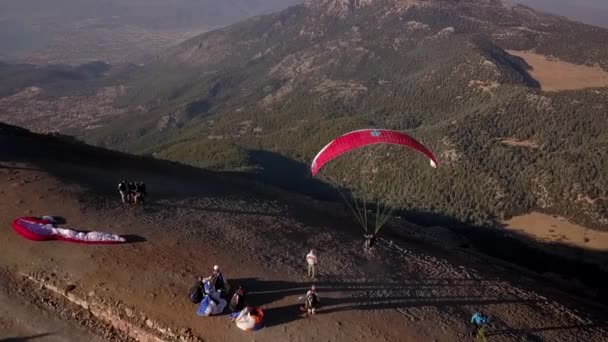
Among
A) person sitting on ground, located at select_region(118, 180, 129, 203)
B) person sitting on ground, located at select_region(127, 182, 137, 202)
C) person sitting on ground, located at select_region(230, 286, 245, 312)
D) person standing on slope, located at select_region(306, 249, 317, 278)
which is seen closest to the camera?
person sitting on ground, located at select_region(230, 286, 245, 312)

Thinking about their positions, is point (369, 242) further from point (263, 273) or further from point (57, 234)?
point (57, 234)

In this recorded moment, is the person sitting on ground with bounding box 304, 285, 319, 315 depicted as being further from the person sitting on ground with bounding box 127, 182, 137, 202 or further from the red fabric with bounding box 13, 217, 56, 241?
the person sitting on ground with bounding box 127, 182, 137, 202

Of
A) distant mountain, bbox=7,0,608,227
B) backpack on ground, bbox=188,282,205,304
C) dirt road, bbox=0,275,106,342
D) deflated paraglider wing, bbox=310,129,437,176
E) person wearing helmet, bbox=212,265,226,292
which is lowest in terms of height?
distant mountain, bbox=7,0,608,227

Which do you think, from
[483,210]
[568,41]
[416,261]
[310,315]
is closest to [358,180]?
[483,210]

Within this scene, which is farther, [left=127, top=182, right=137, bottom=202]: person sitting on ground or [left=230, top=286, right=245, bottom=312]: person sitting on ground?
[left=127, top=182, right=137, bottom=202]: person sitting on ground

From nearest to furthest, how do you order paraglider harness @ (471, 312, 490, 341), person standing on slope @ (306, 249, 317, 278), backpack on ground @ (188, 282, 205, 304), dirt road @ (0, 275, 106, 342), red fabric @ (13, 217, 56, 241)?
dirt road @ (0, 275, 106, 342) → backpack on ground @ (188, 282, 205, 304) → paraglider harness @ (471, 312, 490, 341) → person standing on slope @ (306, 249, 317, 278) → red fabric @ (13, 217, 56, 241)

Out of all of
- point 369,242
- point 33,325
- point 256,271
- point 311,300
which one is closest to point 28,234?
point 33,325

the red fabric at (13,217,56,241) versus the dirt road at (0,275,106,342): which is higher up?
the red fabric at (13,217,56,241)

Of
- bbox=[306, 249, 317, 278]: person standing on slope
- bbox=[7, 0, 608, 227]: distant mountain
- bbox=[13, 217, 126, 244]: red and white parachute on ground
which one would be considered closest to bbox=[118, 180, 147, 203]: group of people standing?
bbox=[13, 217, 126, 244]: red and white parachute on ground
